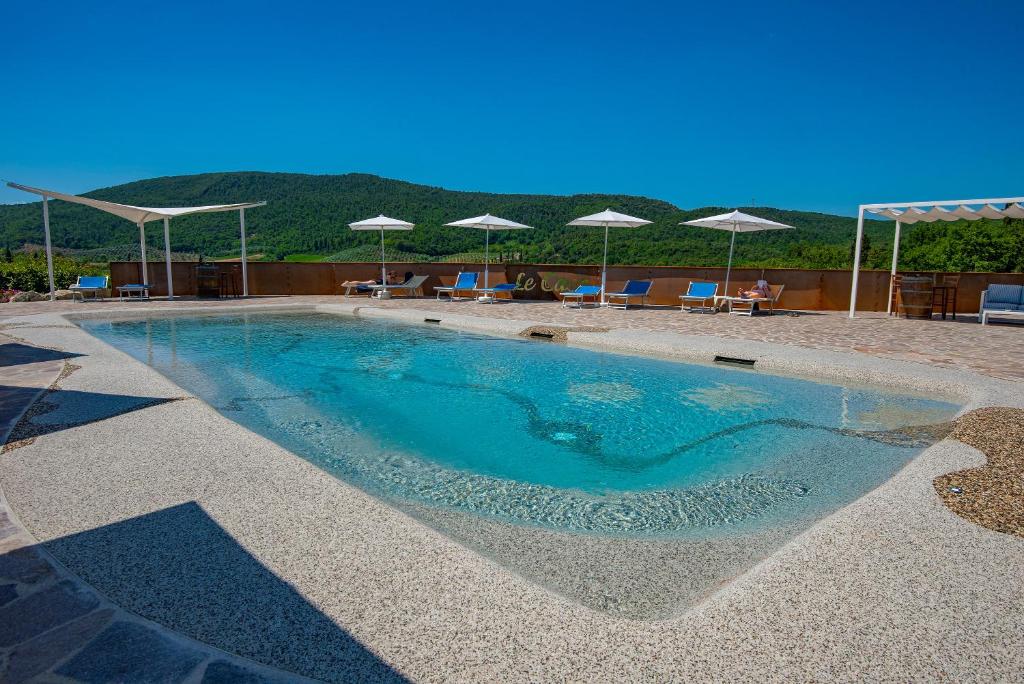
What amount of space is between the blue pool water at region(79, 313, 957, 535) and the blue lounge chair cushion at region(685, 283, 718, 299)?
595 cm

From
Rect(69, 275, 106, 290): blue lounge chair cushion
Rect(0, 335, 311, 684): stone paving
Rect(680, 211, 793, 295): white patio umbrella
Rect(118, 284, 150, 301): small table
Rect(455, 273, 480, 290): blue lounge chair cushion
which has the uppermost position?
Rect(680, 211, 793, 295): white patio umbrella

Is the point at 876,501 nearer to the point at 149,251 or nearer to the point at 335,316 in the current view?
the point at 335,316

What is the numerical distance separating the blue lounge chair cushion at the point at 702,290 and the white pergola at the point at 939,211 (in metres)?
2.81

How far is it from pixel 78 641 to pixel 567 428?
401 cm

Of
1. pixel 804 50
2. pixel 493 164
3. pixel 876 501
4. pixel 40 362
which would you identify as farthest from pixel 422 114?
pixel 876 501

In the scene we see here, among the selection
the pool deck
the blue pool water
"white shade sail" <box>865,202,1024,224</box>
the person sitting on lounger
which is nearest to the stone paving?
the pool deck

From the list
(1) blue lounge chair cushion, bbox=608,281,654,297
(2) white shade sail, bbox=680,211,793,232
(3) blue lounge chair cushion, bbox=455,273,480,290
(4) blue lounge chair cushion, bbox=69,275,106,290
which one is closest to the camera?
(2) white shade sail, bbox=680,211,793,232

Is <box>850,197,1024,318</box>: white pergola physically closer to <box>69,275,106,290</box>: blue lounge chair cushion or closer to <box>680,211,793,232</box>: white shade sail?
<box>680,211,793,232</box>: white shade sail

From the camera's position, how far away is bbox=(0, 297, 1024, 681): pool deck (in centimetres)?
174

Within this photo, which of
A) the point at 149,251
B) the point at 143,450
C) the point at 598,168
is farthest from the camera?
the point at 598,168

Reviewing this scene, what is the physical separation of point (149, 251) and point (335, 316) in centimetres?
3186

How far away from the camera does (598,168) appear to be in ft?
205

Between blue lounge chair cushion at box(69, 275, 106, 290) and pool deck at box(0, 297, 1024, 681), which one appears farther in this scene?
blue lounge chair cushion at box(69, 275, 106, 290)

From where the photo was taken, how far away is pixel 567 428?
5.38 meters
